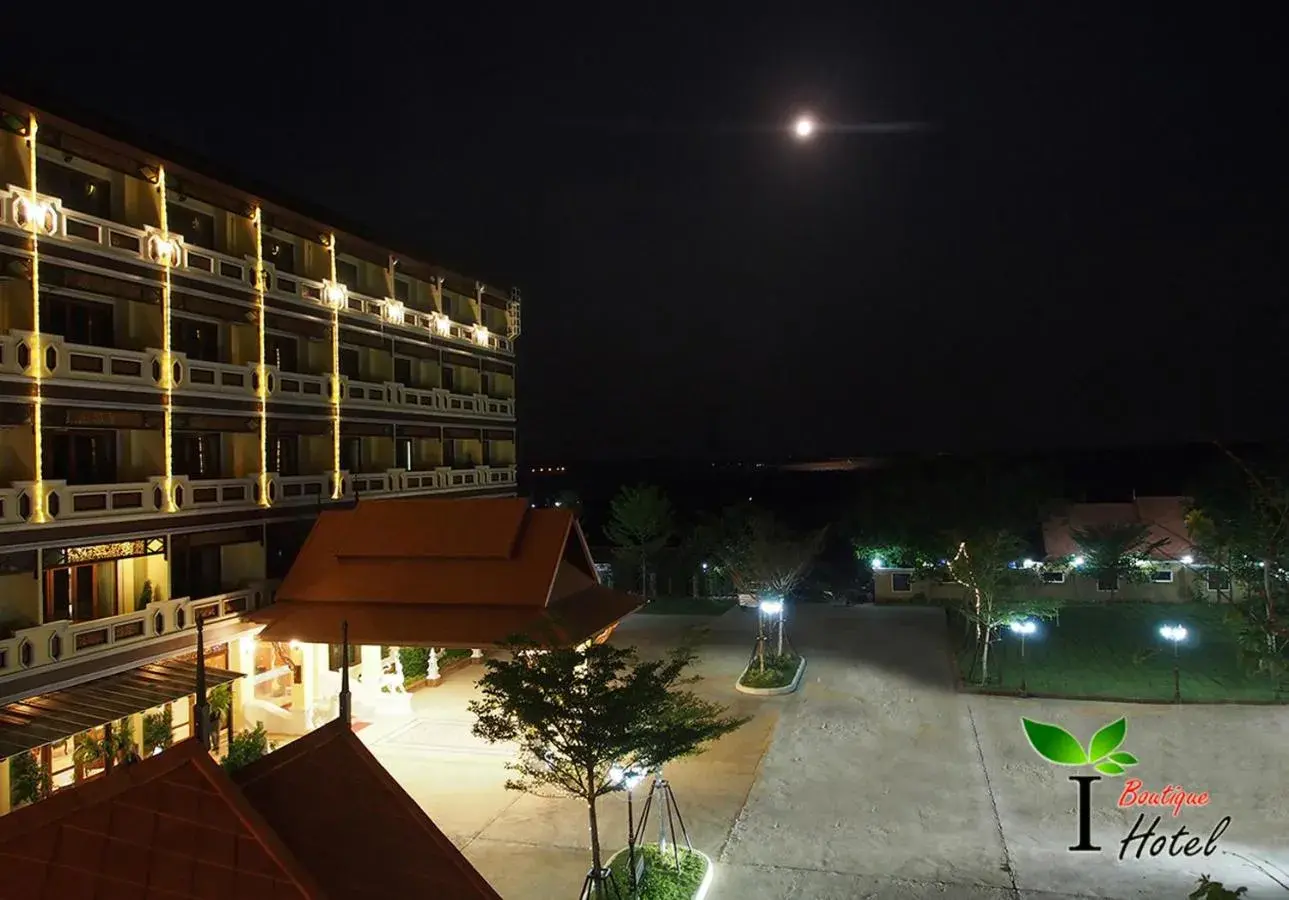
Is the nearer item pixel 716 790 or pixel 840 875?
pixel 840 875

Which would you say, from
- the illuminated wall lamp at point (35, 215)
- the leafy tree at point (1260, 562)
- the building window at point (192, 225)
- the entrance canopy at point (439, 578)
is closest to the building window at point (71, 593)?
the entrance canopy at point (439, 578)

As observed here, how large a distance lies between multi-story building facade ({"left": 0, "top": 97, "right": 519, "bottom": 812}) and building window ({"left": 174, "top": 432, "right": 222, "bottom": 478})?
0.04 meters

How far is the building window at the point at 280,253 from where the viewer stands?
72.6ft

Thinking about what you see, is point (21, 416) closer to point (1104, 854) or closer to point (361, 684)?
point (361, 684)

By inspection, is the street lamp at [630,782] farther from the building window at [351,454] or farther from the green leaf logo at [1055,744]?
the building window at [351,454]

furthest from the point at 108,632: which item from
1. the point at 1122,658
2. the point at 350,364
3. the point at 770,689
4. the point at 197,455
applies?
the point at 1122,658

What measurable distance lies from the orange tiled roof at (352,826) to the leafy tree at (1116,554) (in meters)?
34.9

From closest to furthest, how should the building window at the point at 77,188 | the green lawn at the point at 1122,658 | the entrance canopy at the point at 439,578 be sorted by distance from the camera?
the building window at the point at 77,188 < the entrance canopy at the point at 439,578 < the green lawn at the point at 1122,658

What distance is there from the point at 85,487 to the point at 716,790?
1231 cm

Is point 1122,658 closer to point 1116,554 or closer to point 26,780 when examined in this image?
point 1116,554

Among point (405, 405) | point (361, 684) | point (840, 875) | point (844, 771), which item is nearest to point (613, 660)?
point (840, 875)

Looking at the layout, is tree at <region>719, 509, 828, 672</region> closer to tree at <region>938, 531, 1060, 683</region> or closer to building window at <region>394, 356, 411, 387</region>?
tree at <region>938, 531, 1060, 683</region>

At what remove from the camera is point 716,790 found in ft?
56.6

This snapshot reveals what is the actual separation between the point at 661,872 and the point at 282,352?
1595cm
